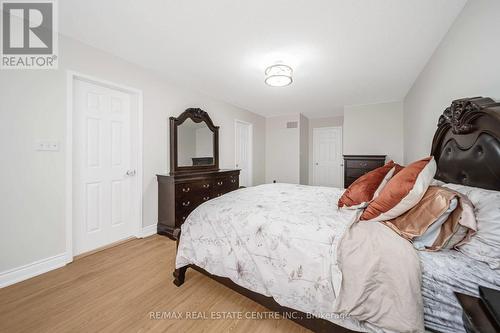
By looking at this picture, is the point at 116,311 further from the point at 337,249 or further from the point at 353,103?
the point at 353,103

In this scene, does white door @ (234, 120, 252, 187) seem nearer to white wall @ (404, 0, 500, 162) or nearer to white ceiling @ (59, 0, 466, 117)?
white ceiling @ (59, 0, 466, 117)

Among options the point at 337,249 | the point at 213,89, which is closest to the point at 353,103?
the point at 213,89

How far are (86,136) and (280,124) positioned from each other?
441cm

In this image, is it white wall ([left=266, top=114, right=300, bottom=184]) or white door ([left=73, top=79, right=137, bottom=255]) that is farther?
white wall ([left=266, top=114, right=300, bottom=184])

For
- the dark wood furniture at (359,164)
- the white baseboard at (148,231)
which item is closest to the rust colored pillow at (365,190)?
the dark wood furniture at (359,164)

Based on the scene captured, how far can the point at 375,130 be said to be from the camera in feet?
13.9

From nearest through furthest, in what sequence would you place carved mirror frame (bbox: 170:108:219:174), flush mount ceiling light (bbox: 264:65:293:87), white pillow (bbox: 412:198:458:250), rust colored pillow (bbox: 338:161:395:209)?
A: white pillow (bbox: 412:198:458:250) → rust colored pillow (bbox: 338:161:395:209) → flush mount ceiling light (bbox: 264:65:293:87) → carved mirror frame (bbox: 170:108:219:174)

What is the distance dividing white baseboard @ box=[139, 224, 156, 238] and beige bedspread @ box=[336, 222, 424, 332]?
2621 millimetres

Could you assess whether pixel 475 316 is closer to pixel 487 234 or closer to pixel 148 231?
pixel 487 234

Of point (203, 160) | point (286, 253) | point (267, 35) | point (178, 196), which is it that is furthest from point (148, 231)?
point (267, 35)

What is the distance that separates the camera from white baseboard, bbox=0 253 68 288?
1652mm

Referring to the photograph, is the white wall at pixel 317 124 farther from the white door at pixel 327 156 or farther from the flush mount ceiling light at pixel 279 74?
the flush mount ceiling light at pixel 279 74

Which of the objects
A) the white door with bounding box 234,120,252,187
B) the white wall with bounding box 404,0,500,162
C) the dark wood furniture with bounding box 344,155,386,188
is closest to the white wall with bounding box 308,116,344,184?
the dark wood furniture with bounding box 344,155,386,188

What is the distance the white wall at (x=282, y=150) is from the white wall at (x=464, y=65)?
289 cm
